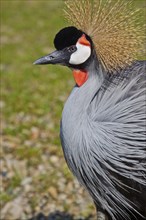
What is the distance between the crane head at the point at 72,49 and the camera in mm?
2328

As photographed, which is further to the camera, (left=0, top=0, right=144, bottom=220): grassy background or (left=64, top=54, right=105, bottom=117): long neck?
(left=0, top=0, right=144, bottom=220): grassy background

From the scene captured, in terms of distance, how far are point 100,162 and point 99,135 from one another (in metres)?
0.11

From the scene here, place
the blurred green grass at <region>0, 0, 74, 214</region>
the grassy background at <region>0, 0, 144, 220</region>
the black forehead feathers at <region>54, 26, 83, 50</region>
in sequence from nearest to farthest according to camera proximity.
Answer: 1. the black forehead feathers at <region>54, 26, 83, 50</region>
2. the grassy background at <region>0, 0, 144, 220</region>
3. the blurred green grass at <region>0, 0, 74, 214</region>

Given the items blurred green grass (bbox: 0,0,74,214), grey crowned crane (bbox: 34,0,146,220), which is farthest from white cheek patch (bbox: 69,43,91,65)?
blurred green grass (bbox: 0,0,74,214)

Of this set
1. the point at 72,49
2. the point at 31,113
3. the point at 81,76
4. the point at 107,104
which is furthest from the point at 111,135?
the point at 31,113

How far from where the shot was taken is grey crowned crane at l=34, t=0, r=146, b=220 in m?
2.31

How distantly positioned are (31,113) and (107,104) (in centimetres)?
245

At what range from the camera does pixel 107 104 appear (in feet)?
7.77

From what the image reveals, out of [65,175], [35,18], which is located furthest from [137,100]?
[35,18]

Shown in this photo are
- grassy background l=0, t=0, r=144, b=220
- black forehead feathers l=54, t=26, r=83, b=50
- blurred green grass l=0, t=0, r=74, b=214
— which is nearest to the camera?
black forehead feathers l=54, t=26, r=83, b=50

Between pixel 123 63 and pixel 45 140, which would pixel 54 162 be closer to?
pixel 45 140

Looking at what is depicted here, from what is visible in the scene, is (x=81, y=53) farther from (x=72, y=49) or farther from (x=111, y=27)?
(x=111, y=27)

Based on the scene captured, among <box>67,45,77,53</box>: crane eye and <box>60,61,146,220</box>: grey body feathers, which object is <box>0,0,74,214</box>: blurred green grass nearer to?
<box>67,45,77,53</box>: crane eye

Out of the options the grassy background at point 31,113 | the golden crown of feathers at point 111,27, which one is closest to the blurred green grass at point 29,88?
the grassy background at point 31,113
